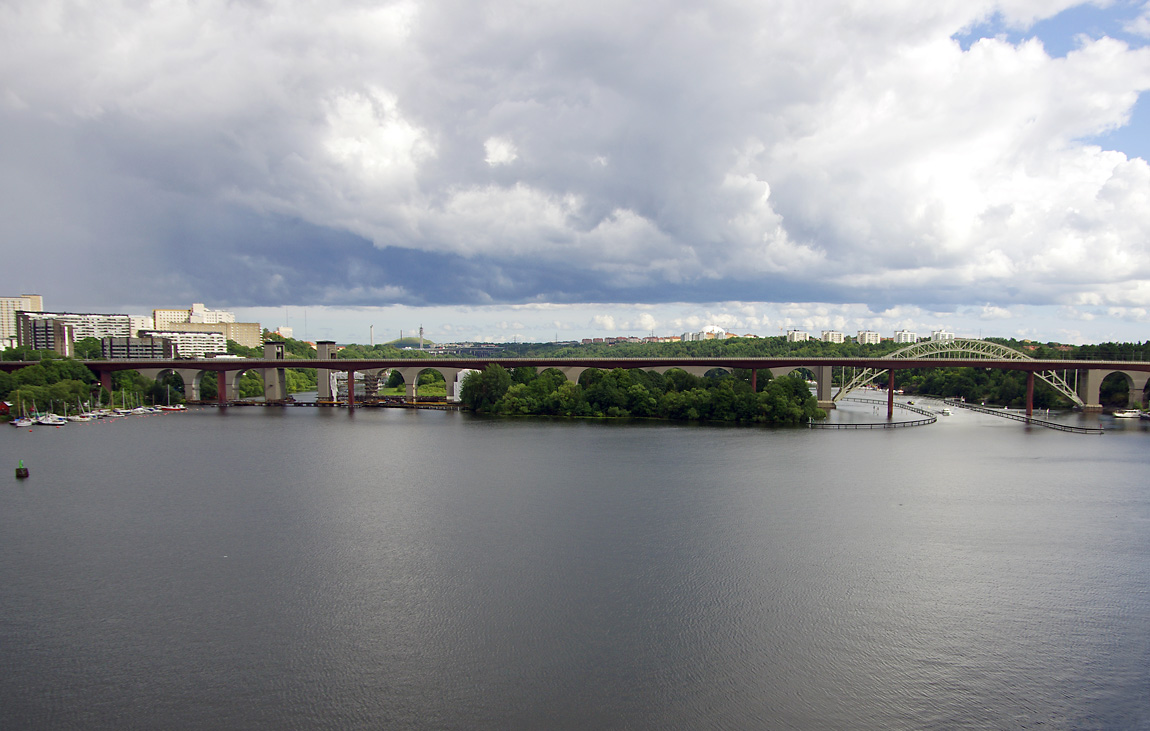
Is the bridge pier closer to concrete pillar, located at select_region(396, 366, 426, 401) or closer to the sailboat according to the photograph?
concrete pillar, located at select_region(396, 366, 426, 401)

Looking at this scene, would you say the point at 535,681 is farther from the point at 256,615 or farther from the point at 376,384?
the point at 376,384

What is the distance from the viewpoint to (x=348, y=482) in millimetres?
25625

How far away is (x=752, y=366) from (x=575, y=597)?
39753 mm

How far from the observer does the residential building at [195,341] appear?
106 metres

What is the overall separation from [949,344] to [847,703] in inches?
2064

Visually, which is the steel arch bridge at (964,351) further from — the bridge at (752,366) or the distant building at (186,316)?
the distant building at (186,316)

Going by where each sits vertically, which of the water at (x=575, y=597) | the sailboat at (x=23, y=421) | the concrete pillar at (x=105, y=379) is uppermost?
the concrete pillar at (x=105, y=379)

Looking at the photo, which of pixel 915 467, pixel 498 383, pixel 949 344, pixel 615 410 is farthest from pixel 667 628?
pixel 949 344

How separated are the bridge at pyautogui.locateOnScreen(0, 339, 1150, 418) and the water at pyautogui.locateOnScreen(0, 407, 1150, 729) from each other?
78.2 ft

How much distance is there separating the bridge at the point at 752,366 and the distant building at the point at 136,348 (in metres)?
32.8

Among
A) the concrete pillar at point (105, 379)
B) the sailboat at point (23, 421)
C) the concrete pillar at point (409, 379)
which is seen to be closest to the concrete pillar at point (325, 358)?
the concrete pillar at point (409, 379)

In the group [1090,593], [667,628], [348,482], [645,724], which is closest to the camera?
[645,724]

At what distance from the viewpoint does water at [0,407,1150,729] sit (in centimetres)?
1107

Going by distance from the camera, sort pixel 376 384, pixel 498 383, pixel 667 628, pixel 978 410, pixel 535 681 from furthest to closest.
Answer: pixel 376 384, pixel 978 410, pixel 498 383, pixel 667 628, pixel 535 681
